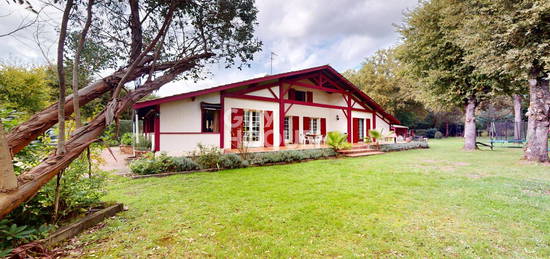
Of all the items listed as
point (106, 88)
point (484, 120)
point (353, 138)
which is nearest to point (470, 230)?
point (106, 88)

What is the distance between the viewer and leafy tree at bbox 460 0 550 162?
7.29 meters

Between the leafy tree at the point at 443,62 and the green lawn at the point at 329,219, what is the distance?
8170 mm

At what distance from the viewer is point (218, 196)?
4609 millimetres

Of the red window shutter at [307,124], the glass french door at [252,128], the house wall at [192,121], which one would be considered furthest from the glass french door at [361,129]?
the glass french door at [252,128]

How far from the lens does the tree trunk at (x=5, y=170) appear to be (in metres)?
1.89

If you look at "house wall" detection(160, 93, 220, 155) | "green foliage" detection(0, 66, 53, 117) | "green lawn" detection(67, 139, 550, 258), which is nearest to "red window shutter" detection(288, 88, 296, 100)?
"house wall" detection(160, 93, 220, 155)

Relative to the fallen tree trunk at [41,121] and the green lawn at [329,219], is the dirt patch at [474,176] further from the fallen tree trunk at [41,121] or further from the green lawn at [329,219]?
the fallen tree trunk at [41,121]

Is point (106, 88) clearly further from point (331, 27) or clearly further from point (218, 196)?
point (331, 27)

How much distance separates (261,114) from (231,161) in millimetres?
4074

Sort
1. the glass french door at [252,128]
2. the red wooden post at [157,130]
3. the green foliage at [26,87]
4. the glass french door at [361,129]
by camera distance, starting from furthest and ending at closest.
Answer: the glass french door at [361,129] < the green foliage at [26,87] < the glass french door at [252,128] < the red wooden post at [157,130]

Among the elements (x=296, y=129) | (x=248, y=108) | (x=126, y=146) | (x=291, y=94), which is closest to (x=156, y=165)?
(x=248, y=108)

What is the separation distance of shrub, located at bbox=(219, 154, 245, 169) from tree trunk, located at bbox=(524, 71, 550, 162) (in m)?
11.4

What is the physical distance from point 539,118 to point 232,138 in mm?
12361

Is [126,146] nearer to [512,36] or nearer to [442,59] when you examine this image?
[512,36]
